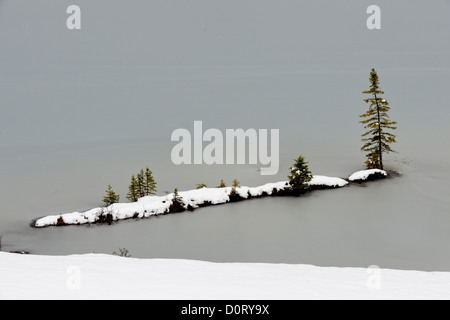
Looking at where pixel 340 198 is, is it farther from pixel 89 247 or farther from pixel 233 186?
pixel 89 247

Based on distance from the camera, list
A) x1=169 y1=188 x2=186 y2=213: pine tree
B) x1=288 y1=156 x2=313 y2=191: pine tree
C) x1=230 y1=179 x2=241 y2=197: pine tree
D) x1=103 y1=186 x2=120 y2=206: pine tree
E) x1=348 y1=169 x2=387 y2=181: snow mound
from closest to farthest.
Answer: x1=169 y1=188 x2=186 y2=213: pine tree < x1=103 y1=186 x2=120 y2=206: pine tree < x1=230 y1=179 x2=241 y2=197: pine tree < x1=288 y1=156 x2=313 y2=191: pine tree < x1=348 y1=169 x2=387 y2=181: snow mound

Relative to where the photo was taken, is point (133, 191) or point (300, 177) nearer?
point (133, 191)

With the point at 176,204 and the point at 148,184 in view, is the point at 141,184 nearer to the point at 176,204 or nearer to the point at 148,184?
the point at 148,184

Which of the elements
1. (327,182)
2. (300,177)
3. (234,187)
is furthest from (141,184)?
(327,182)

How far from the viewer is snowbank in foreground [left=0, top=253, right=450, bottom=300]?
23.4 ft

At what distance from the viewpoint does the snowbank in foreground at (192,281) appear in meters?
7.12

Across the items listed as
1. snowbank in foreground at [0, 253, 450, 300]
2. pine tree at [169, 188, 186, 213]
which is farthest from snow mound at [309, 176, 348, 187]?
snowbank in foreground at [0, 253, 450, 300]

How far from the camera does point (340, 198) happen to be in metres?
19.6

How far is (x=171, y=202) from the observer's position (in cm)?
1895

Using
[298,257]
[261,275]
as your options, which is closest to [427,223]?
[298,257]

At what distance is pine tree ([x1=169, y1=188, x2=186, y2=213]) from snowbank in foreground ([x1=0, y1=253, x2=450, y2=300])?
8.85 meters

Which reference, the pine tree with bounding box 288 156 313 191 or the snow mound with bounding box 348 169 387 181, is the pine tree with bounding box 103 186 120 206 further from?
the snow mound with bounding box 348 169 387 181

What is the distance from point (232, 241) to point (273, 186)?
5407 millimetres

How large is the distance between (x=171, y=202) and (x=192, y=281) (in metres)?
11.2
